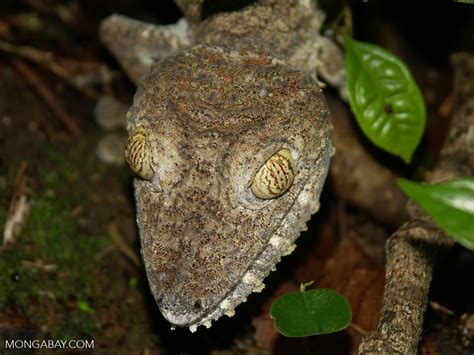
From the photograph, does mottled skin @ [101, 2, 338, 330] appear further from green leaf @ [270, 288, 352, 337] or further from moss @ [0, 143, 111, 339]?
moss @ [0, 143, 111, 339]

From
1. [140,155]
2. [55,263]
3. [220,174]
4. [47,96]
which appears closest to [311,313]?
[220,174]

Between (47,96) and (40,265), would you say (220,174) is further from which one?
(47,96)

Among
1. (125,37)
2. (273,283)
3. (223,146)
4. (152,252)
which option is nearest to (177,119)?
(223,146)

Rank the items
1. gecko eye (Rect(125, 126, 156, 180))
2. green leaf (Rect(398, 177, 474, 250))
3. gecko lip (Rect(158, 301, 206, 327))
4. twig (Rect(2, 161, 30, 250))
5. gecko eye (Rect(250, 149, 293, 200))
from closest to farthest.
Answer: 1. green leaf (Rect(398, 177, 474, 250))
2. gecko lip (Rect(158, 301, 206, 327))
3. gecko eye (Rect(250, 149, 293, 200))
4. gecko eye (Rect(125, 126, 156, 180))
5. twig (Rect(2, 161, 30, 250))

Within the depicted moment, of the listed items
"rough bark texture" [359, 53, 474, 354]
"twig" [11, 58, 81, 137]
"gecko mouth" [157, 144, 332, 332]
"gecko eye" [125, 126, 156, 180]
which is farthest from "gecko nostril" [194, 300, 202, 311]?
"twig" [11, 58, 81, 137]

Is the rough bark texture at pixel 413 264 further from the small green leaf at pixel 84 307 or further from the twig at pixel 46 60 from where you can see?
the twig at pixel 46 60

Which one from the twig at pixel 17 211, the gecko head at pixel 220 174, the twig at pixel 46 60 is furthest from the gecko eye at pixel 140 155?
the twig at pixel 46 60
